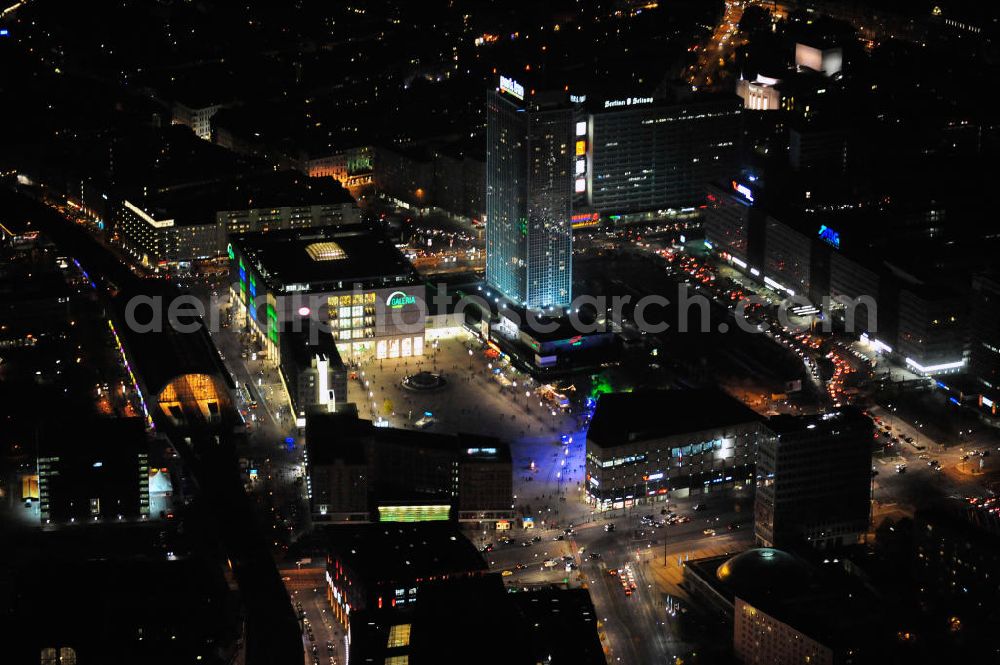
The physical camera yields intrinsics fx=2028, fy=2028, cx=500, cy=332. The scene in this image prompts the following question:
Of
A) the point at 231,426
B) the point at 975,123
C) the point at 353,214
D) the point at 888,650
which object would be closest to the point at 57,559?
the point at 231,426

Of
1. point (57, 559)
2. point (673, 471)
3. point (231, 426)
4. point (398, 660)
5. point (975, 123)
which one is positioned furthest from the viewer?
point (975, 123)

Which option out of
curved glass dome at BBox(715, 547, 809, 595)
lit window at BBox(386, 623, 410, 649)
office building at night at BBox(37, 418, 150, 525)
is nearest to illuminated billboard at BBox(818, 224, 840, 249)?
curved glass dome at BBox(715, 547, 809, 595)

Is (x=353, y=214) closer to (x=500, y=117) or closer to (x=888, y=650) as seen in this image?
(x=500, y=117)

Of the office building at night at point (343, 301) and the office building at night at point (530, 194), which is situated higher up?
the office building at night at point (530, 194)

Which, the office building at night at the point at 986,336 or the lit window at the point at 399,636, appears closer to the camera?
the lit window at the point at 399,636

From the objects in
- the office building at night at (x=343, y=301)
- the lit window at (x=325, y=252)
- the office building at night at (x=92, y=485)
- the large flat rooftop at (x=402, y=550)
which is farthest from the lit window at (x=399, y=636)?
the lit window at (x=325, y=252)

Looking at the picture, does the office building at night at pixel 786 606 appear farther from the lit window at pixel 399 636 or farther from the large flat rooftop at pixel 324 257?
the large flat rooftop at pixel 324 257

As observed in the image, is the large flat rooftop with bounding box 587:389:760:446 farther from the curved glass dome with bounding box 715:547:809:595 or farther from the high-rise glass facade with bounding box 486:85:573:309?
the high-rise glass facade with bounding box 486:85:573:309
